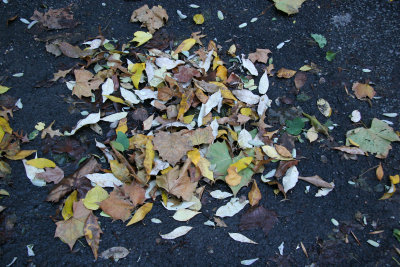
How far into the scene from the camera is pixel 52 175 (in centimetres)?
200

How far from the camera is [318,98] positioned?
97.6 inches

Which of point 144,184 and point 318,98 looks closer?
point 144,184

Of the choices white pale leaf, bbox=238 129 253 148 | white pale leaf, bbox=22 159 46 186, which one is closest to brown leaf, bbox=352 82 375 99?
white pale leaf, bbox=238 129 253 148

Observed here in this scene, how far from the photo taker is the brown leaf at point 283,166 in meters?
2.09

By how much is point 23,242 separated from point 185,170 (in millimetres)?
984

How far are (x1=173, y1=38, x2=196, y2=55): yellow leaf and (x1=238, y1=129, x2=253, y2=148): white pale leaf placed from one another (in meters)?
0.89

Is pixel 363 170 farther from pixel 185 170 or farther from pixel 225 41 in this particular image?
pixel 225 41

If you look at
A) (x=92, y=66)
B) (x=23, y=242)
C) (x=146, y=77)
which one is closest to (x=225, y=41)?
(x=146, y=77)

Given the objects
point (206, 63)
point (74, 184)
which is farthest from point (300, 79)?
point (74, 184)

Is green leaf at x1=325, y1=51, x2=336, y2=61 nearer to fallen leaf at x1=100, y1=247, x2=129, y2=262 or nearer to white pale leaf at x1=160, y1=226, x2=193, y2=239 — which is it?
white pale leaf at x1=160, y1=226, x2=193, y2=239

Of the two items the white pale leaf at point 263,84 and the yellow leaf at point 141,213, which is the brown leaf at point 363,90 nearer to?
the white pale leaf at point 263,84

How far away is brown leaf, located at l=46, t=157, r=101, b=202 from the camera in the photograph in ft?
6.32

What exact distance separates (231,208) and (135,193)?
582mm

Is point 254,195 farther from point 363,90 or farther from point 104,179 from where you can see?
point 363,90
